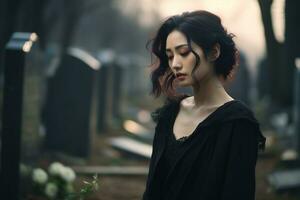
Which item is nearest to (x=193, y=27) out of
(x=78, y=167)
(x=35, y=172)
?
(x=35, y=172)

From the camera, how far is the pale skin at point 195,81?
114 inches

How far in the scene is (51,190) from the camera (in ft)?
22.1

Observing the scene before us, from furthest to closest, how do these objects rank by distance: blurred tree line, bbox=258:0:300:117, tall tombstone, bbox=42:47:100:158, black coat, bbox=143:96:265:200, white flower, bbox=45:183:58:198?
blurred tree line, bbox=258:0:300:117 → tall tombstone, bbox=42:47:100:158 → white flower, bbox=45:183:58:198 → black coat, bbox=143:96:265:200

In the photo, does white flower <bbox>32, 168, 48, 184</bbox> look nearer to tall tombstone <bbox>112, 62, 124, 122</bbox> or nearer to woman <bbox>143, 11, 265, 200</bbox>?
woman <bbox>143, 11, 265, 200</bbox>

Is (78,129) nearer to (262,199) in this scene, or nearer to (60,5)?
(262,199)

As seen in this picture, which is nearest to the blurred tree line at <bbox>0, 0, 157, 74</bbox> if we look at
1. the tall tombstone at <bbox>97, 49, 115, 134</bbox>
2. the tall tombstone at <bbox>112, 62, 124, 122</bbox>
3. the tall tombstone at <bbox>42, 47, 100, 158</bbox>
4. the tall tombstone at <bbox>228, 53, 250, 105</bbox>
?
the tall tombstone at <bbox>97, 49, 115, 134</bbox>

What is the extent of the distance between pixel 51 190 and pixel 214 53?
4.08 metres

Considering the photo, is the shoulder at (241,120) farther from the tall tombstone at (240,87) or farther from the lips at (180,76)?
the tall tombstone at (240,87)

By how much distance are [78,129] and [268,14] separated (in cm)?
359

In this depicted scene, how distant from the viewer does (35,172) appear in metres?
6.91

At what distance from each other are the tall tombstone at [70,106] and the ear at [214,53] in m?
6.97

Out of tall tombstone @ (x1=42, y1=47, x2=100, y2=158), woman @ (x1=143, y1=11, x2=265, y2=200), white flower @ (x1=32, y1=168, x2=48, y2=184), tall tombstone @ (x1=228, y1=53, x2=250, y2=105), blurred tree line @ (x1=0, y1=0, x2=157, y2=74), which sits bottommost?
white flower @ (x1=32, y1=168, x2=48, y2=184)

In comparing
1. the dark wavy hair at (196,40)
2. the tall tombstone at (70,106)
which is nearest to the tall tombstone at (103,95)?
the tall tombstone at (70,106)

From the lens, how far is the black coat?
9.13ft
